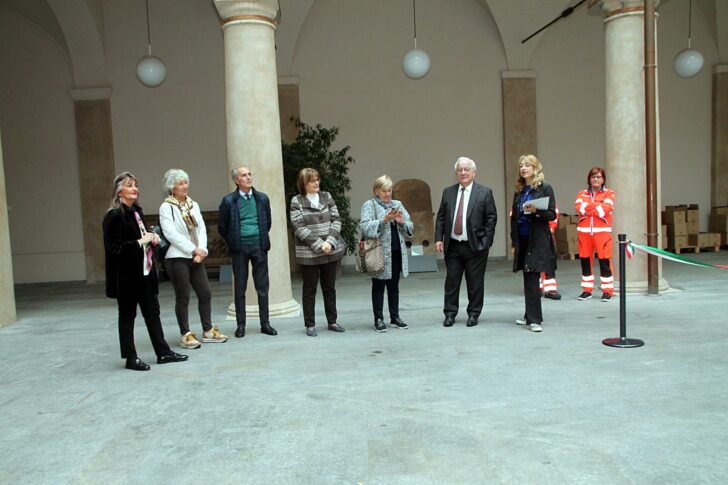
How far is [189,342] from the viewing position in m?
6.59

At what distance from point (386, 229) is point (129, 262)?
2605 mm

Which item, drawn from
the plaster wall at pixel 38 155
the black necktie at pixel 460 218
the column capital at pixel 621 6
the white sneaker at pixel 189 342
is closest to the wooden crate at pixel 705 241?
the column capital at pixel 621 6

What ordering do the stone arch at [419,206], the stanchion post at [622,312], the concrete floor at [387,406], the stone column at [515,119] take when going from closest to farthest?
the concrete floor at [387,406], the stanchion post at [622,312], the stone arch at [419,206], the stone column at [515,119]

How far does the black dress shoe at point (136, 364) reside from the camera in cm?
574

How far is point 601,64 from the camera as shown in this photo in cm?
1485

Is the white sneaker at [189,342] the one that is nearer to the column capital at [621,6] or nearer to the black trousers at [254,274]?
the black trousers at [254,274]

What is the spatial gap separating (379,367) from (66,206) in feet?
34.4

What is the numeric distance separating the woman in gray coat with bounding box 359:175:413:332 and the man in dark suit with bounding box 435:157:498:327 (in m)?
0.40

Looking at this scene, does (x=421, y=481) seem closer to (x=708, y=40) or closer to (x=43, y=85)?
(x=43, y=85)

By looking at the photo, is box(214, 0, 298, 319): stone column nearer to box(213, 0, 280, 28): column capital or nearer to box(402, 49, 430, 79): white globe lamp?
box(213, 0, 280, 28): column capital

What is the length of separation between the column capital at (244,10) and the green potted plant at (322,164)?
14.9ft

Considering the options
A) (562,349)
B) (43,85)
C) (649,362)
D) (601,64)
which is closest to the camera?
(649,362)

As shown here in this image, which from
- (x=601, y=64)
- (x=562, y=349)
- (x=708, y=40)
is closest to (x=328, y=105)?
(x=601, y=64)

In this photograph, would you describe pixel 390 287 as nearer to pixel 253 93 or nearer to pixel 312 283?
pixel 312 283
